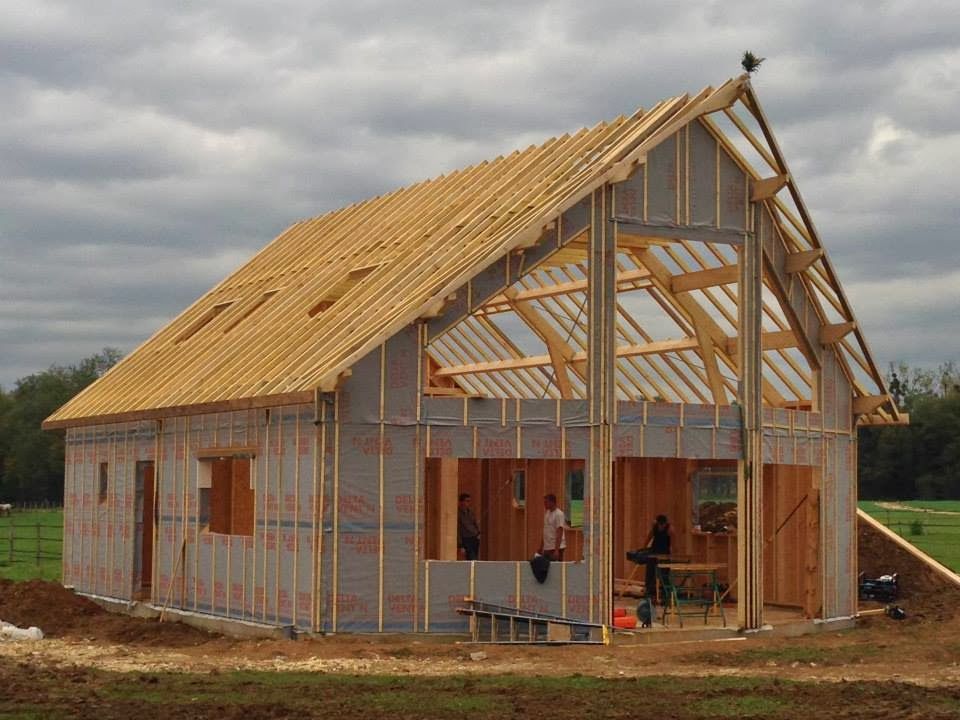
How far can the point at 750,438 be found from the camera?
833 inches

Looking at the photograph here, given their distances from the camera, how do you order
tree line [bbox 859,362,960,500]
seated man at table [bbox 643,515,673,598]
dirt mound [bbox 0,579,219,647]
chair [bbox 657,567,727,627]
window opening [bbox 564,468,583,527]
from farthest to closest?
tree line [bbox 859,362,960,500]
window opening [bbox 564,468,583,527]
seated man at table [bbox 643,515,673,598]
chair [bbox 657,567,727,627]
dirt mound [bbox 0,579,219,647]

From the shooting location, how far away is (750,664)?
56.7 feet

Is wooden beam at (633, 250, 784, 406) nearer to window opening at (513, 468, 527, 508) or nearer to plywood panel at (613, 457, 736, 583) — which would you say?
plywood panel at (613, 457, 736, 583)

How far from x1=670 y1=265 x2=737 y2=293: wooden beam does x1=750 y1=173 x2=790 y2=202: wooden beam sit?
103 centimetres

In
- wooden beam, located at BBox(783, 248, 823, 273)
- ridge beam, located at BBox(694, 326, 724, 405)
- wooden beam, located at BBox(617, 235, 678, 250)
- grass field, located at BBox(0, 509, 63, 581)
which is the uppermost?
wooden beam, located at BBox(617, 235, 678, 250)

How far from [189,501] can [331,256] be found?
464 centimetres

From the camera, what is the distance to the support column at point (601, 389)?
19406 millimetres

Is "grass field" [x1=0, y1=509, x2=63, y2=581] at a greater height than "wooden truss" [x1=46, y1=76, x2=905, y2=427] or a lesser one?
lesser

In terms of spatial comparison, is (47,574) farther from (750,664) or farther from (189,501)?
(750,664)

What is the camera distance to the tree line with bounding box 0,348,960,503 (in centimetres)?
7275

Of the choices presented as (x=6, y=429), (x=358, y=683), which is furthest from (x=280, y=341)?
(x=6, y=429)

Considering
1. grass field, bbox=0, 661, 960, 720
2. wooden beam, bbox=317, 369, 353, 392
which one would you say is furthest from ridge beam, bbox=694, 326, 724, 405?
grass field, bbox=0, 661, 960, 720

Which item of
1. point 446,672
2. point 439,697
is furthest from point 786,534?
point 439,697

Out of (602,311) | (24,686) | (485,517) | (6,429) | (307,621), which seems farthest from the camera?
(6,429)
